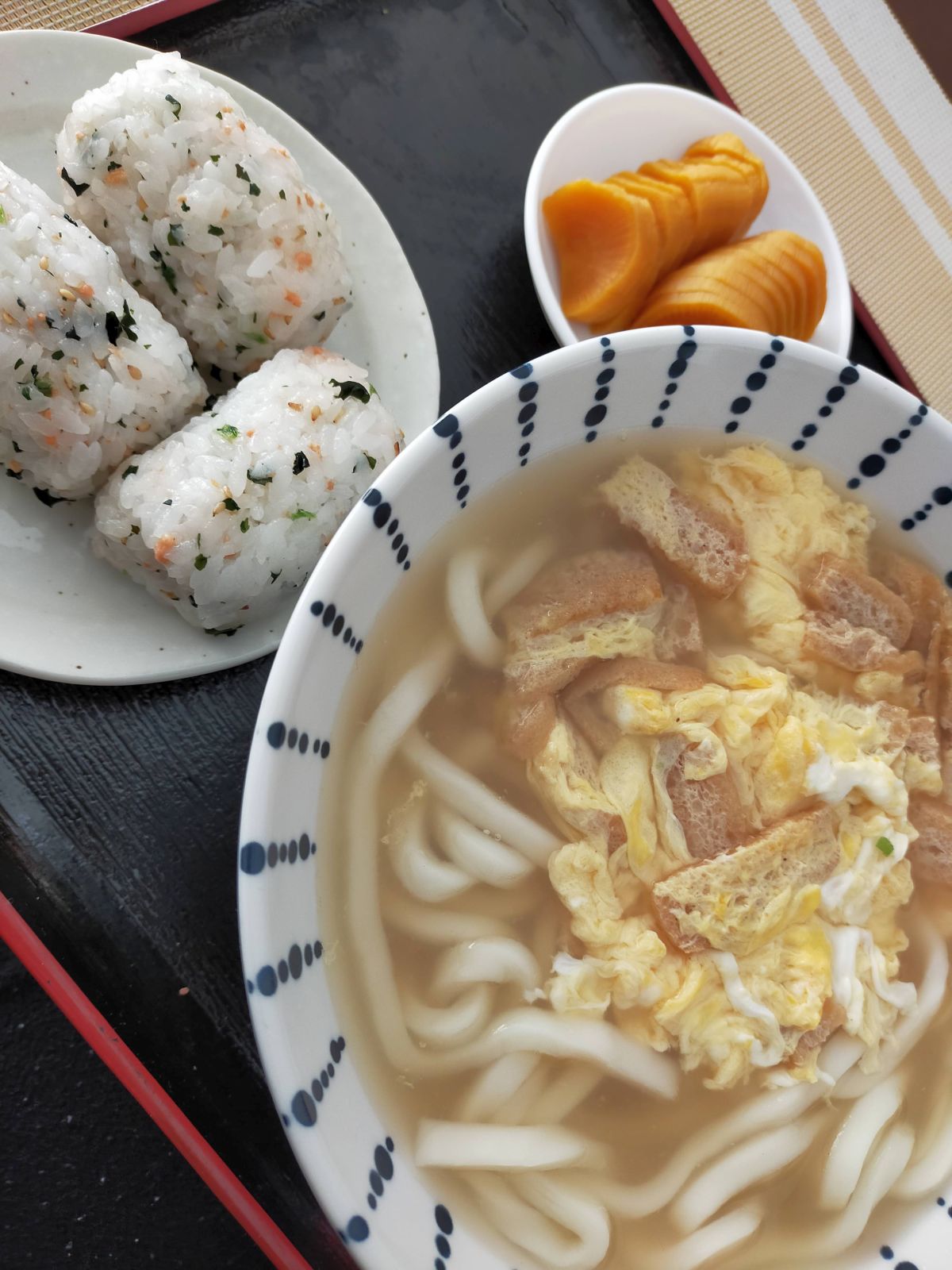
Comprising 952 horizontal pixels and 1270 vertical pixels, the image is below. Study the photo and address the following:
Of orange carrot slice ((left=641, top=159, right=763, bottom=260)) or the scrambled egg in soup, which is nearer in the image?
the scrambled egg in soup

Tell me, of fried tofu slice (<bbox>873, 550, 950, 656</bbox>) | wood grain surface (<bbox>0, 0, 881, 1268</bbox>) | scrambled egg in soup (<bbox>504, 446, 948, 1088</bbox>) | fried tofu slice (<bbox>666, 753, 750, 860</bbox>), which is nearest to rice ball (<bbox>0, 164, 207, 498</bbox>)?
wood grain surface (<bbox>0, 0, 881, 1268</bbox>)

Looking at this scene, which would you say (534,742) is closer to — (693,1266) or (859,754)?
(859,754)

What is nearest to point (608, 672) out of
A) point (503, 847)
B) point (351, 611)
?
point (503, 847)

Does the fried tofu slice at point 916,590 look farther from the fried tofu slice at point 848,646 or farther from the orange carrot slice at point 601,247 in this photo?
the orange carrot slice at point 601,247

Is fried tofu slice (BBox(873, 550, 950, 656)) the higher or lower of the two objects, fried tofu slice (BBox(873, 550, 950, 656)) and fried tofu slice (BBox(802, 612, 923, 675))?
the higher

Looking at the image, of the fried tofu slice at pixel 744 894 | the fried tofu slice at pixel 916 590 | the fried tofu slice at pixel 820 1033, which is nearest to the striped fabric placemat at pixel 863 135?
the fried tofu slice at pixel 916 590

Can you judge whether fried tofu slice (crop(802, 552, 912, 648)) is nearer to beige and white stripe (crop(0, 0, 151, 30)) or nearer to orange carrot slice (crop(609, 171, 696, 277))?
orange carrot slice (crop(609, 171, 696, 277))

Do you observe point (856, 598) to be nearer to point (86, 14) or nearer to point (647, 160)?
point (647, 160)
